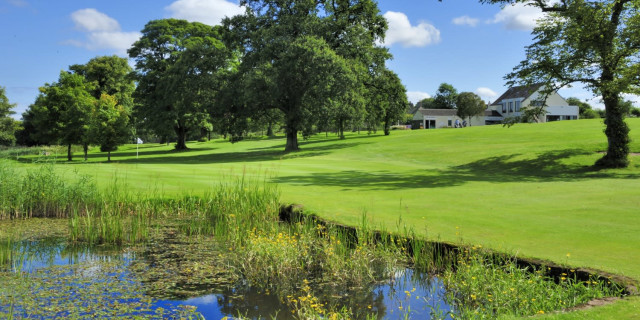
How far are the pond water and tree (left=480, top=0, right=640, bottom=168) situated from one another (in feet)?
68.7

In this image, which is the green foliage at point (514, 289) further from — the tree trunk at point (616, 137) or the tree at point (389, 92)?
the tree at point (389, 92)

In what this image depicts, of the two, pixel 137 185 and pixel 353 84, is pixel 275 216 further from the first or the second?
pixel 353 84

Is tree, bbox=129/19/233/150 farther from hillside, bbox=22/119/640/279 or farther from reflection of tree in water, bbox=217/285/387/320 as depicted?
reflection of tree in water, bbox=217/285/387/320

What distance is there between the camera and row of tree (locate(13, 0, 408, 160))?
3991cm

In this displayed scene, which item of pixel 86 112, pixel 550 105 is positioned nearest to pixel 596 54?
pixel 86 112

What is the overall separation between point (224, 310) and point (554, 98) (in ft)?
325

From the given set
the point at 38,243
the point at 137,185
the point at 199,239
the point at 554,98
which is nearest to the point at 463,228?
the point at 199,239

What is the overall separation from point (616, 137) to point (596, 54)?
5.05m

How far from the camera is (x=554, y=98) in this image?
300 ft

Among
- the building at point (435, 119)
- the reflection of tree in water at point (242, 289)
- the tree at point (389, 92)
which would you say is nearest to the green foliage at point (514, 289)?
the reflection of tree in water at point (242, 289)

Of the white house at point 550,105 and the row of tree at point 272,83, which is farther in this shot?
the white house at point 550,105

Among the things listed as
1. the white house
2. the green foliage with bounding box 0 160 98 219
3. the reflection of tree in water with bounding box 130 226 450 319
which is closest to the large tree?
the green foliage with bounding box 0 160 98 219

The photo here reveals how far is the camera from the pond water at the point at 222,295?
7.02 metres

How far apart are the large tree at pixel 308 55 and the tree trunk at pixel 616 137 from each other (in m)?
19.7
